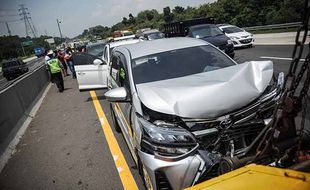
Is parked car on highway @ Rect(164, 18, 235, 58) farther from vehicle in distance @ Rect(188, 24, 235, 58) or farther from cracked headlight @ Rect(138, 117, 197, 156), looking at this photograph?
cracked headlight @ Rect(138, 117, 197, 156)

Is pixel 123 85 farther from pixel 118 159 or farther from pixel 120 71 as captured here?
pixel 118 159

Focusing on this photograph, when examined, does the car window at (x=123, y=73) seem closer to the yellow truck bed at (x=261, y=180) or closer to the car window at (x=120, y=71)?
the car window at (x=120, y=71)

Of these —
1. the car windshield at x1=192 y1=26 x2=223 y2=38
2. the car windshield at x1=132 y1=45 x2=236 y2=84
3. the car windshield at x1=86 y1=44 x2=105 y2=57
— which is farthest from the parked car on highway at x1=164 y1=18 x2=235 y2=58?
the car windshield at x1=132 y1=45 x2=236 y2=84

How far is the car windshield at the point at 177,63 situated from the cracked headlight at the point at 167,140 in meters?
1.25

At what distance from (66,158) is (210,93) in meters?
3.69

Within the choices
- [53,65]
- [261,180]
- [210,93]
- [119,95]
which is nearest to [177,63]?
[119,95]

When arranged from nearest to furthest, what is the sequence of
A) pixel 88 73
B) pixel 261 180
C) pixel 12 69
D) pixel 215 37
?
pixel 261 180 < pixel 88 73 < pixel 215 37 < pixel 12 69

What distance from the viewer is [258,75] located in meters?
3.60

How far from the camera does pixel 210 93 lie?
3.30 metres

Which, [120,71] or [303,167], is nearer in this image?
[303,167]

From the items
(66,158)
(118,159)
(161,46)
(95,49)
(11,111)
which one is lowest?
(66,158)

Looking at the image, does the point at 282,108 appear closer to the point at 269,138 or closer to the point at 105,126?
the point at 269,138

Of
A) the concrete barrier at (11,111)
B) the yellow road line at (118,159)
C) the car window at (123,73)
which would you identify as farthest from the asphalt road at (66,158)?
the car window at (123,73)

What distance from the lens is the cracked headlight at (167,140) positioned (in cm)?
311
